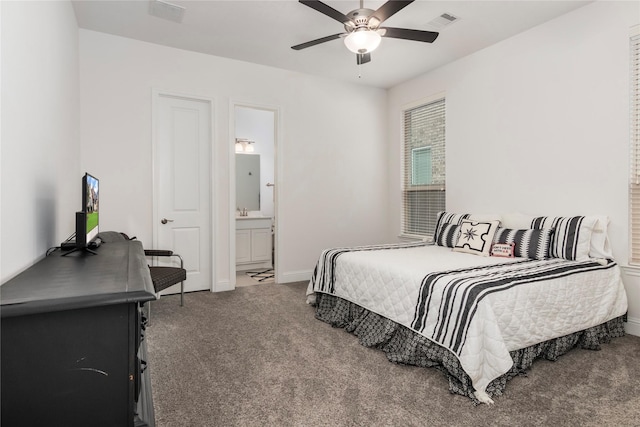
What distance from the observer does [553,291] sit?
2.29 metres

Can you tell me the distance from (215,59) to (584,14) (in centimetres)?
363

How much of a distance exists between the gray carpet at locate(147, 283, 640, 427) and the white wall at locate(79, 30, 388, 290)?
64.8 inches

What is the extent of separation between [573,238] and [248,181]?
4739 mm

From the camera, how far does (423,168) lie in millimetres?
4883

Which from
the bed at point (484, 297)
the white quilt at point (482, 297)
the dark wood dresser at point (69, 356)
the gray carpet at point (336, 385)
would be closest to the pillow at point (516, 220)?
the bed at point (484, 297)

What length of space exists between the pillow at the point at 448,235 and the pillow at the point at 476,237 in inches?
2.4

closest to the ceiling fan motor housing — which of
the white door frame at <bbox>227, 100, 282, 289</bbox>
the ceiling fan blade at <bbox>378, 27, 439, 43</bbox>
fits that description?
the ceiling fan blade at <bbox>378, 27, 439, 43</bbox>

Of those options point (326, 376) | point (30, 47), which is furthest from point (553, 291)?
point (30, 47)

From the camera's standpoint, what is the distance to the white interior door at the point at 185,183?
156 inches

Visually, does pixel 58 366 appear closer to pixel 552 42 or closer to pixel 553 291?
pixel 553 291

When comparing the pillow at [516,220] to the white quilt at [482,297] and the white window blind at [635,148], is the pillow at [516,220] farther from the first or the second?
the white window blind at [635,148]

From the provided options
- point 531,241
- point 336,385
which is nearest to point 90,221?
point 336,385

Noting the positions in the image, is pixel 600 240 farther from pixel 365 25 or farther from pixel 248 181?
pixel 248 181

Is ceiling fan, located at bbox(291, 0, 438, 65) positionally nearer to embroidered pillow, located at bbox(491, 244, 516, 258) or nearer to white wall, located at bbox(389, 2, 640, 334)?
white wall, located at bbox(389, 2, 640, 334)
